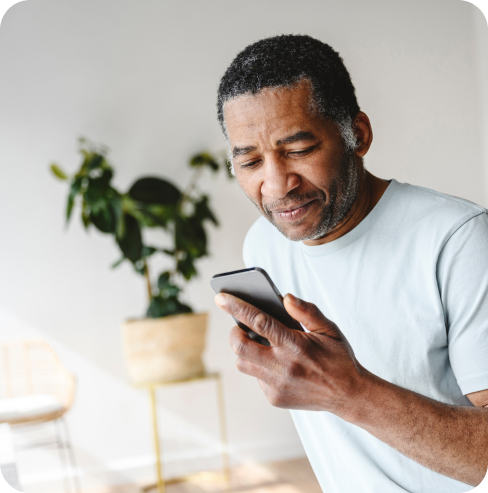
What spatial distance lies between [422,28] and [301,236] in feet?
7.07

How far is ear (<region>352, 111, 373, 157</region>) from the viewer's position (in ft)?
2.69

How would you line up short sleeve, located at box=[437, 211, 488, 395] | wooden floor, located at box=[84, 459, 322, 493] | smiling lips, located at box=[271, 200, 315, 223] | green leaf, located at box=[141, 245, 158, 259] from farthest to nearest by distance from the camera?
1. wooden floor, located at box=[84, 459, 322, 493]
2. green leaf, located at box=[141, 245, 158, 259]
3. smiling lips, located at box=[271, 200, 315, 223]
4. short sleeve, located at box=[437, 211, 488, 395]

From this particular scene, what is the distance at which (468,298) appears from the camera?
2.12 ft

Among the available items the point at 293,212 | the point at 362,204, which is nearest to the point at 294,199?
the point at 293,212

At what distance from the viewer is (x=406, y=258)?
74 cm

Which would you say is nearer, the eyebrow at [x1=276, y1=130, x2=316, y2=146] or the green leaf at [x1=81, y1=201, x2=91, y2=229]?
the eyebrow at [x1=276, y1=130, x2=316, y2=146]

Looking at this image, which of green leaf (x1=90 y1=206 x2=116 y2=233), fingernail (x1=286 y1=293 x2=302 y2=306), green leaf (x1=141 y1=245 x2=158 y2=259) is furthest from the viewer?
green leaf (x1=141 y1=245 x2=158 y2=259)

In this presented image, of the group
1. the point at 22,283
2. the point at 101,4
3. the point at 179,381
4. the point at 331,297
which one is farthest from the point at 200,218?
the point at 331,297

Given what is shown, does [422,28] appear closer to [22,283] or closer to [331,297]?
[331,297]

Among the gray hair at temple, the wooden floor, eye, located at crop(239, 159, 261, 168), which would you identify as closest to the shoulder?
the gray hair at temple

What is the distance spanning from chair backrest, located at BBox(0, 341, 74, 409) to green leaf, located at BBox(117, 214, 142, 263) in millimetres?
738

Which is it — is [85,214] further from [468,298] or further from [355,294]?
[468,298]

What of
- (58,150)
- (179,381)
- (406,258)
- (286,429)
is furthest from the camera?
(286,429)

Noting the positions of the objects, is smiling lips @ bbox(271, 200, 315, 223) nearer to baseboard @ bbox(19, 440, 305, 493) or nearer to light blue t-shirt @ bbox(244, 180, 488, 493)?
light blue t-shirt @ bbox(244, 180, 488, 493)
